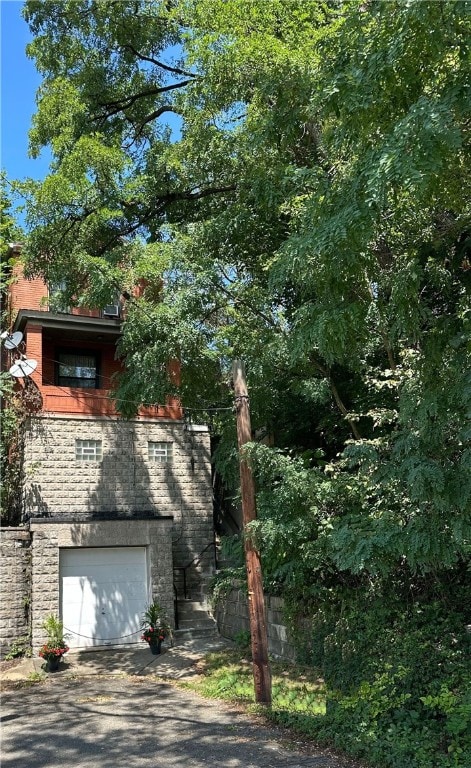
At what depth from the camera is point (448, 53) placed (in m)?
4.64

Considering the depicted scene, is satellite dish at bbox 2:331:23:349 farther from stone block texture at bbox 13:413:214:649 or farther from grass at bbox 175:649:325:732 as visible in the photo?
grass at bbox 175:649:325:732

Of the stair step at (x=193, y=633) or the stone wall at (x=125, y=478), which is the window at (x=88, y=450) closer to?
the stone wall at (x=125, y=478)

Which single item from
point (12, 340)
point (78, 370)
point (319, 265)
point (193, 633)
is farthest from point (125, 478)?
point (319, 265)

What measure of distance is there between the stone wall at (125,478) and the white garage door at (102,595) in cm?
91

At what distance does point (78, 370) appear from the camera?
54.9ft

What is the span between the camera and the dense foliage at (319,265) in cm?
490

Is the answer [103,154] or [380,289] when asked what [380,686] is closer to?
[380,289]

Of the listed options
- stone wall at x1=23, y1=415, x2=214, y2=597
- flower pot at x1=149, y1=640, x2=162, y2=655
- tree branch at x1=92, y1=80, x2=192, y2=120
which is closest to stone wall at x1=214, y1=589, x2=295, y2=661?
flower pot at x1=149, y1=640, x2=162, y2=655

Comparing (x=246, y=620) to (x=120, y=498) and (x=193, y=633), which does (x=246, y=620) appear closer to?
(x=193, y=633)

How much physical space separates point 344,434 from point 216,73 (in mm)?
6291

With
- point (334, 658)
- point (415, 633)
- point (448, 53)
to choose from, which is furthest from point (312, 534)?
point (448, 53)

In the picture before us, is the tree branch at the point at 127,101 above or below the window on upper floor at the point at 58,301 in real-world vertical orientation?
above

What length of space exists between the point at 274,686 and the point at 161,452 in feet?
25.2

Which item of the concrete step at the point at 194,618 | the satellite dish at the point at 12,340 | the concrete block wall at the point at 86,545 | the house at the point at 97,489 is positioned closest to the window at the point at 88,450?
the house at the point at 97,489
